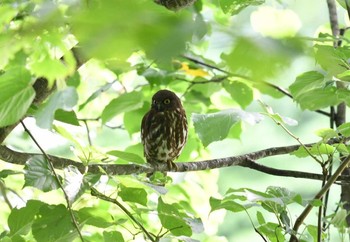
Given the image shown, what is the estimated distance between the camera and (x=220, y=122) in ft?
4.78

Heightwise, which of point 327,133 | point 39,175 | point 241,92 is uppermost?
point 327,133

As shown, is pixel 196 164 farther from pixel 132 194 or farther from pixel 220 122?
pixel 132 194

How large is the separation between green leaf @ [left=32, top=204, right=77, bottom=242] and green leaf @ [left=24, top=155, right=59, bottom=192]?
73 mm

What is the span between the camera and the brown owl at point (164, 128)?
2244 millimetres

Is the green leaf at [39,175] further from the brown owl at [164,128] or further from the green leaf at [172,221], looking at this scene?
the brown owl at [164,128]

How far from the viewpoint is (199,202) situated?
228 cm

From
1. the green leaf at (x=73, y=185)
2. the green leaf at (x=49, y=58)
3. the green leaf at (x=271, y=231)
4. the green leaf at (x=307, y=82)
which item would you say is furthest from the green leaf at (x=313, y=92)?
the green leaf at (x=49, y=58)

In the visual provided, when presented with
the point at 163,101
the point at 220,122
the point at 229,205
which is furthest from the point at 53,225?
the point at 163,101

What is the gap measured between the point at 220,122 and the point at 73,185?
0.45 m

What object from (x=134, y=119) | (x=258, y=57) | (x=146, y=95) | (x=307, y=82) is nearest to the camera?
(x=258, y=57)

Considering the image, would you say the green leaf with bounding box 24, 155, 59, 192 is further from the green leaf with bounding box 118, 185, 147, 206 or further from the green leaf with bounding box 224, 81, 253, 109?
the green leaf with bounding box 224, 81, 253, 109

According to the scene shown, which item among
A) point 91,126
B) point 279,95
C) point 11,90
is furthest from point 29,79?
point 91,126

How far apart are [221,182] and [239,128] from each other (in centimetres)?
268

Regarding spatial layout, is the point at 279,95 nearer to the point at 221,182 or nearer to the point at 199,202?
the point at 199,202
